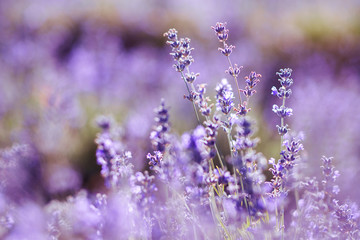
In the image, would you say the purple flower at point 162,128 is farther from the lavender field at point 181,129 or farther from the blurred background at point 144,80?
the blurred background at point 144,80

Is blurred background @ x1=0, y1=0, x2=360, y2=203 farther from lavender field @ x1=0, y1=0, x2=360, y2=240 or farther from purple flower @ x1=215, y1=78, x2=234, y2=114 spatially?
purple flower @ x1=215, y1=78, x2=234, y2=114

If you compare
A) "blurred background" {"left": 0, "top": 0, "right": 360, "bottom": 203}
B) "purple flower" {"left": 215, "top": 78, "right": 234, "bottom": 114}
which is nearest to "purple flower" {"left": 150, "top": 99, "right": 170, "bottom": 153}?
"purple flower" {"left": 215, "top": 78, "right": 234, "bottom": 114}

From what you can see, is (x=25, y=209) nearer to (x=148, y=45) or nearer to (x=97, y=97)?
(x=97, y=97)

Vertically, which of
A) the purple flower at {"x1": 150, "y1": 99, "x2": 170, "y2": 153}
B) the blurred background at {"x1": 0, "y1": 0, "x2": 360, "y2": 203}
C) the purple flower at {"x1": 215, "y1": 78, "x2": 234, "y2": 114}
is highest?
the blurred background at {"x1": 0, "y1": 0, "x2": 360, "y2": 203}

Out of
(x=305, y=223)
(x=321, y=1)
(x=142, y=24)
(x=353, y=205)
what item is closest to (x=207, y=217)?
(x=305, y=223)

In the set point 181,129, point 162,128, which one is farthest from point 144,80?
point 162,128

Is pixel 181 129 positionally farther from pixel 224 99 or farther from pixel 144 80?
pixel 224 99
